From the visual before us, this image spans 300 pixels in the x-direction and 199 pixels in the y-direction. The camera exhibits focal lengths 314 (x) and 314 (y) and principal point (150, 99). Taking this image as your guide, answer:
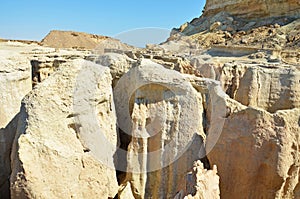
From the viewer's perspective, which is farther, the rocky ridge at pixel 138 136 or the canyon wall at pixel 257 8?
the canyon wall at pixel 257 8

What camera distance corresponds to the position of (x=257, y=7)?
23.9 meters

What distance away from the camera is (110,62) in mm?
3941

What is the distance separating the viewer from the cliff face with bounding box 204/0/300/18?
21.9m

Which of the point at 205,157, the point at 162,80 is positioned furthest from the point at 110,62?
the point at 205,157

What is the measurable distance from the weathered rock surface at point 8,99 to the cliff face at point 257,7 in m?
21.7

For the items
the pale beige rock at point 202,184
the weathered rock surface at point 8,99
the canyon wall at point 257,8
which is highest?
the canyon wall at point 257,8

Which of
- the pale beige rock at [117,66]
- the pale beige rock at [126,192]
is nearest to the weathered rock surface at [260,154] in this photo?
the pale beige rock at [126,192]

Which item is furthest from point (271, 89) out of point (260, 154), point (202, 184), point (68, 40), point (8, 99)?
point (68, 40)

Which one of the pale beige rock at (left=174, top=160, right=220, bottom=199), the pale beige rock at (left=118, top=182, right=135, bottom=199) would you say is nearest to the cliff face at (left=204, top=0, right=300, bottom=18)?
the pale beige rock at (left=118, top=182, right=135, bottom=199)

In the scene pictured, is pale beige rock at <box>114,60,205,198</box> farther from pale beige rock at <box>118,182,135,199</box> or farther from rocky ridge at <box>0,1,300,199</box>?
pale beige rock at <box>118,182,135,199</box>

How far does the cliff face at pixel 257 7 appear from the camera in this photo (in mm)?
21906

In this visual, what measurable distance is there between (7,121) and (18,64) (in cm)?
82

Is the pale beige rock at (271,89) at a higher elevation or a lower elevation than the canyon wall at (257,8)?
lower

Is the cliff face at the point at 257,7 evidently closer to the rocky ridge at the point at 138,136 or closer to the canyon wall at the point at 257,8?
the canyon wall at the point at 257,8
